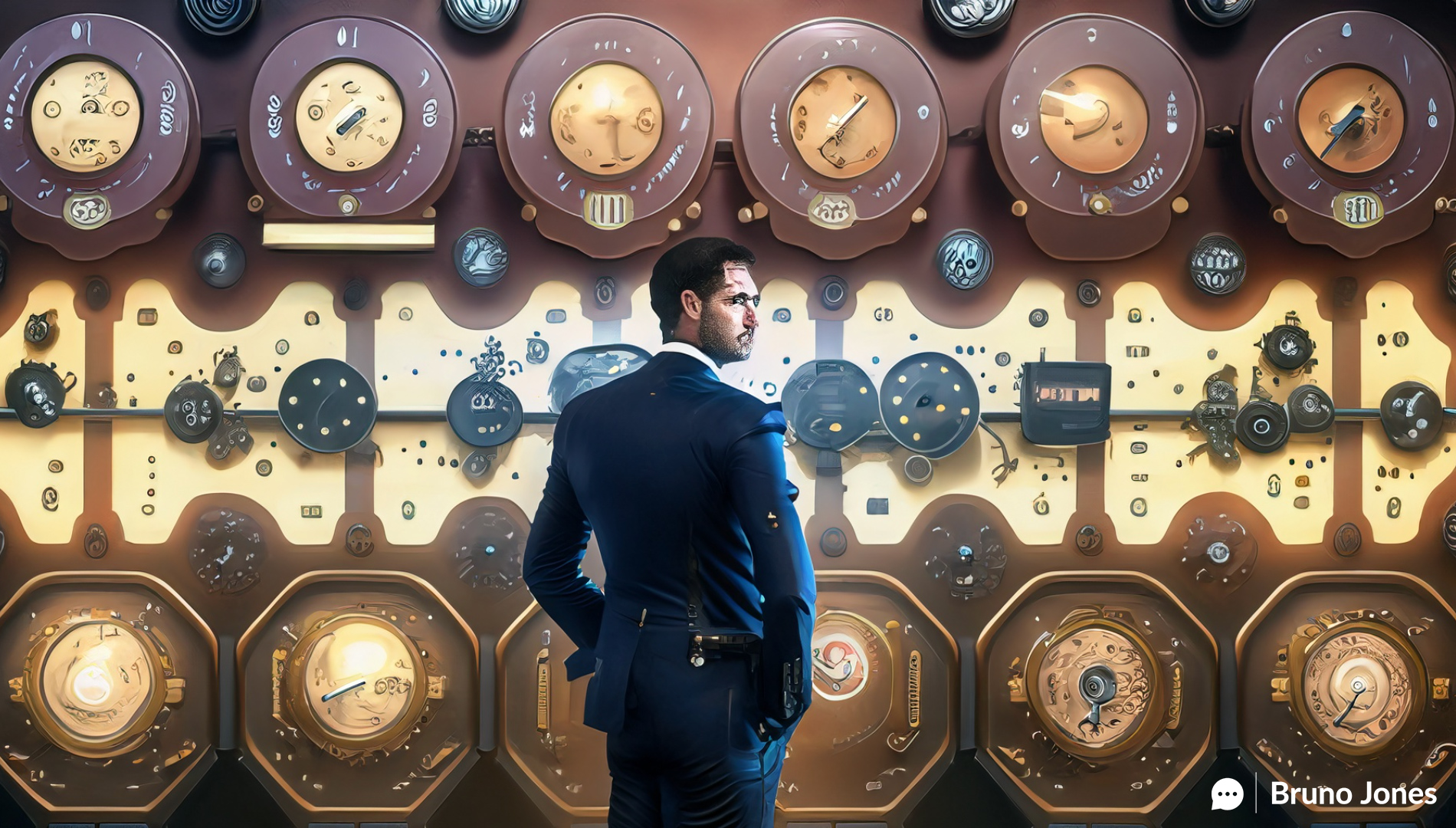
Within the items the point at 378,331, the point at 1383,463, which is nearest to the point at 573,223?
the point at 378,331

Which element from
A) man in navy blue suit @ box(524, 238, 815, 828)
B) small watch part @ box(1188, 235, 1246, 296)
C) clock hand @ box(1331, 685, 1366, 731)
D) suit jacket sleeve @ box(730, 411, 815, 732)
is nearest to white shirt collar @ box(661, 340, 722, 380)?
man in navy blue suit @ box(524, 238, 815, 828)

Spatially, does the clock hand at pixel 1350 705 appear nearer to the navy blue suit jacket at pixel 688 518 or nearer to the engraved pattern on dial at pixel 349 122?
the navy blue suit jacket at pixel 688 518

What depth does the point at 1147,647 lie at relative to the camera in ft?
9.45

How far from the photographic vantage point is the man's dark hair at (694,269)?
6.43 ft

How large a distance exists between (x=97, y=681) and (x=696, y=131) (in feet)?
8.35

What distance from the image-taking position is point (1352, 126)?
2.81 meters

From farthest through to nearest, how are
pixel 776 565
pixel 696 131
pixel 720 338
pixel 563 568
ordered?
pixel 696 131, pixel 563 568, pixel 720 338, pixel 776 565

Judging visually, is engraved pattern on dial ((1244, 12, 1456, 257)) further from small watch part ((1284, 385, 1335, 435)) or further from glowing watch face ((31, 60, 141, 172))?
glowing watch face ((31, 60, 141, 172))

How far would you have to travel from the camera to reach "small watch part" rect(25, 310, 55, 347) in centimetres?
289

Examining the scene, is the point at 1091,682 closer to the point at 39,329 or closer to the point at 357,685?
the point at 357,685

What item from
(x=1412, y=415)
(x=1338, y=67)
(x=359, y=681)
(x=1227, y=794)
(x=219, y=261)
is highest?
(x=1338, y=67)

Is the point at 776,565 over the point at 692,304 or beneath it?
beneath

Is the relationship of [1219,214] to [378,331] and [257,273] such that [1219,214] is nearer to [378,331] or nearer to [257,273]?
[378,331]

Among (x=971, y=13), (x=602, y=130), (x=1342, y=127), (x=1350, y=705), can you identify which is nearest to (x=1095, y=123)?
(x=971, y=13)
